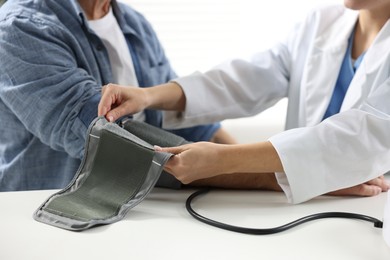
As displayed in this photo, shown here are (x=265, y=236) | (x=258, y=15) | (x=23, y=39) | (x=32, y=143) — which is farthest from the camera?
(x=258, y=15)

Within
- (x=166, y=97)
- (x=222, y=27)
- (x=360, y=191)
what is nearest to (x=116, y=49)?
(x=166, y=97)

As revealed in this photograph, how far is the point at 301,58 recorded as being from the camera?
163cm

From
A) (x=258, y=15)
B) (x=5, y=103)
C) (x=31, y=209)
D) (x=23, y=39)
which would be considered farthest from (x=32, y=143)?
(x=258, y=15)

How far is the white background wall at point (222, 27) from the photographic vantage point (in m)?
2.13

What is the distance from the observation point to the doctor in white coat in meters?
1.20

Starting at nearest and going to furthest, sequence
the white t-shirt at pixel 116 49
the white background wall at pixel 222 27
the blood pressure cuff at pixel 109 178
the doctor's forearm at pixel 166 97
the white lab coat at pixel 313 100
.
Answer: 1. the blood pressure cuff at pixel 109 178
2. the white lab coat at pixel 313 100
3. the doctor's forearm at pixel 166 97
4. the white t-shirt at pixel 116 49
5. the white background wall at pixel 222 27

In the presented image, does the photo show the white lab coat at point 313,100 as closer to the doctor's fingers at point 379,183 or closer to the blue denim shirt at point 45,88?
the doctor's fingers at point 379,183

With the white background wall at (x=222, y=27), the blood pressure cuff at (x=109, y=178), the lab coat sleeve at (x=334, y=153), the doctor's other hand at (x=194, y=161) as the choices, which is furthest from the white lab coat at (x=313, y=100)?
the white background wall at (x=222, y=27)

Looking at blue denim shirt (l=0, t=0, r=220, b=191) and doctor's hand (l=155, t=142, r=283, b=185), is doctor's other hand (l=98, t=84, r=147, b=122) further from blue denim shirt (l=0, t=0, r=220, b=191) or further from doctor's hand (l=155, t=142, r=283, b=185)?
doctor's hand (l=155, t=142, r=283, b=185)

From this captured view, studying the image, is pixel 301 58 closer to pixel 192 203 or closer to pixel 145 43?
pixel 145 43

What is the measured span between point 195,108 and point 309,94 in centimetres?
30

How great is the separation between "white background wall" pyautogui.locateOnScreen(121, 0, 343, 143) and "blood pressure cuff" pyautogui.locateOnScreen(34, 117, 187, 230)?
101 centimetres

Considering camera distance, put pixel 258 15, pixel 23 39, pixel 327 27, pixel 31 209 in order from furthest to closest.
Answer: pixel 258 15, pixel 327 27, pixel 23 39, pixel 31 209

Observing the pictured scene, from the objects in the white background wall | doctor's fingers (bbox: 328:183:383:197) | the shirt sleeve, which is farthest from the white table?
the white background wall
